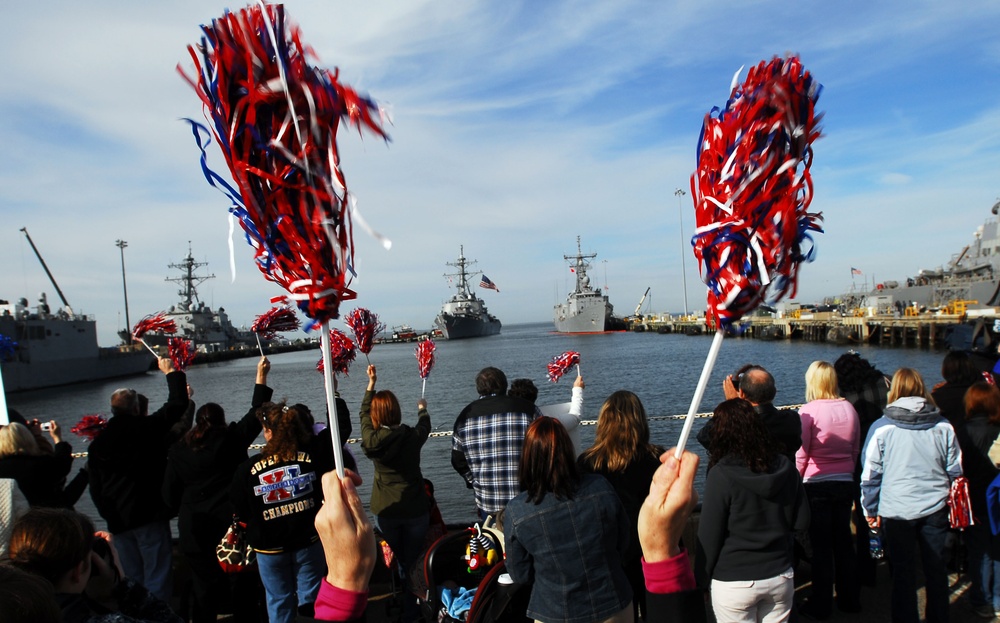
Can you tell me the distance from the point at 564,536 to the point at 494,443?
1495 millimetres

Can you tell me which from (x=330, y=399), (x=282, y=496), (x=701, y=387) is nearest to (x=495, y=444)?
(x=282, y=496)

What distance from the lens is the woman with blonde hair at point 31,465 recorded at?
3.86m

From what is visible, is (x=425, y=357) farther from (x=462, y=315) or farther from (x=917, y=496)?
(x=462, y=315)

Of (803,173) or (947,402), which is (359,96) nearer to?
(803,173)

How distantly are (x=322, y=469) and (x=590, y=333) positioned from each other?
4001 inches

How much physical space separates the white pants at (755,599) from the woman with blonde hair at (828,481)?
1299 mm

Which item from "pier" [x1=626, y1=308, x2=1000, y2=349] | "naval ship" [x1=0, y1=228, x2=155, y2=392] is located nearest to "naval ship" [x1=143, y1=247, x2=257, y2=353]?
"naval ship" [x1=0, y1=228, x2=155, y2=392]

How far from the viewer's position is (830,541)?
14.4ft

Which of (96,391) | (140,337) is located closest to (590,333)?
(96,391)

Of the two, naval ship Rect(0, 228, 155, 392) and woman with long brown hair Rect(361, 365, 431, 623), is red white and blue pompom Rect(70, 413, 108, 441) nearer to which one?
woman with long brown hair Rect(361, 365, 431, 623)

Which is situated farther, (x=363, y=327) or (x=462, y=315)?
(x=462, y=315)

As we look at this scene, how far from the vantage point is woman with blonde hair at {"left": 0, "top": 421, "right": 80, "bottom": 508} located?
12.7 feet

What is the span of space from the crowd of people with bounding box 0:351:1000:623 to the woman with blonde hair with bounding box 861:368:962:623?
10 millimetres

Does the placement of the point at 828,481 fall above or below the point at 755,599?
above
